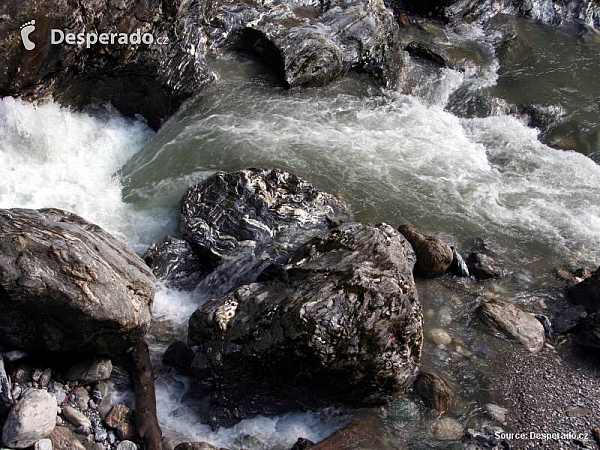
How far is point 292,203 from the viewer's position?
8.70 m

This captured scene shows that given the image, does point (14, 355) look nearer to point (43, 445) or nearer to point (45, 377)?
point (45, 377)

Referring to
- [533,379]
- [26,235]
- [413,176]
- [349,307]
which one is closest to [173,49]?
[413,176]

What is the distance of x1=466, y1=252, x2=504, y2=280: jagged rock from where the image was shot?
8.27 metres

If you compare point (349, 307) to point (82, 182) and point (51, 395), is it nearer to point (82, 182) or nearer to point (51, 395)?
point (51, 395)

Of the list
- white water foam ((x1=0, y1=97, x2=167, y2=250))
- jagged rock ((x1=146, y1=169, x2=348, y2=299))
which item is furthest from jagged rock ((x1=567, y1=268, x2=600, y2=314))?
white water foam ((x1=0, y1=97, x2=167, y2=250))

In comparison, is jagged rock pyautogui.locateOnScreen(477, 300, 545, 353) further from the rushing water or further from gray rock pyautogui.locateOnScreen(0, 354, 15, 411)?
gray rock pyautogui.locateOnScreen(0, 354, 15, 411)

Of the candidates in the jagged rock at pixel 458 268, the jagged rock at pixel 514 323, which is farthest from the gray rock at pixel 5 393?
the jagged rock at pixel 458 268

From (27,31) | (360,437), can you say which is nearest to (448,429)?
(360,437)

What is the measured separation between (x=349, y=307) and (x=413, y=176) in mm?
4255

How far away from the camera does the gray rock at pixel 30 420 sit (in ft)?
17.3

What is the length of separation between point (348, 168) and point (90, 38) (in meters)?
4.79

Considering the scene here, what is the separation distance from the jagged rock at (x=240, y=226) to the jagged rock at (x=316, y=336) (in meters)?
0.97

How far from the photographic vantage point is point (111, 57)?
32.8 feet

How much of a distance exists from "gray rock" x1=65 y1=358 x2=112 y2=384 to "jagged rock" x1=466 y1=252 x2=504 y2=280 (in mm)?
5071
